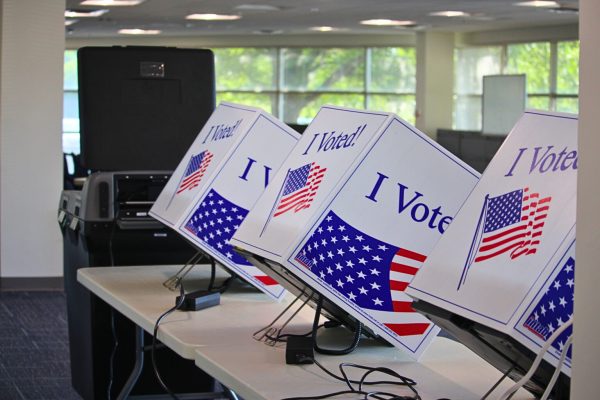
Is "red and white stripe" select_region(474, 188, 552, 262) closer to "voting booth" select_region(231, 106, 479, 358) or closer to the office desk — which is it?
the office desk

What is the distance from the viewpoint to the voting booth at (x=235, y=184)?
284 cm

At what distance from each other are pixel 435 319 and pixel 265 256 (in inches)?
24.2

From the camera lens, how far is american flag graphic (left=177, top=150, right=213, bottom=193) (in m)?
3.01

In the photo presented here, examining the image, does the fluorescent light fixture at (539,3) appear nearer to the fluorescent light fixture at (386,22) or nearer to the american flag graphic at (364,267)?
the fluorescent light fixture at (386,22)

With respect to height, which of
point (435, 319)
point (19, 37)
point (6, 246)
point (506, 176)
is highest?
point (19, 37)

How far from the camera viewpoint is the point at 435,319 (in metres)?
1.74

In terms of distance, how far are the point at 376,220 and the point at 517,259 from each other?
588 mm

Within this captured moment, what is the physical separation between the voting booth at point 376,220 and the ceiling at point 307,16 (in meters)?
9.68

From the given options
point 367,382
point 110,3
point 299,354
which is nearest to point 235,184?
point 299,354

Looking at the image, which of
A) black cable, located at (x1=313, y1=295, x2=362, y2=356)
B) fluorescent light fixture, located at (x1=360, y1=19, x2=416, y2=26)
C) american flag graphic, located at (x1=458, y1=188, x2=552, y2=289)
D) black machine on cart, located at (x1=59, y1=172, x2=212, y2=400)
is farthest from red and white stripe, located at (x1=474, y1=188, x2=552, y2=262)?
fluorescent light fixture, located at (x1=360, y1=19, x2=416, y2=26)

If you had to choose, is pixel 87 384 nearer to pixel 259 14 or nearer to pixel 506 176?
pixel 506 176

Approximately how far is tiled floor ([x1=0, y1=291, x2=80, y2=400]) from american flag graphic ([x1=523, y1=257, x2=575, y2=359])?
11.4ft

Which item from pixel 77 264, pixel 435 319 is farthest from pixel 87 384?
pixel 435 319

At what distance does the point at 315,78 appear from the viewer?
66.6 feet
